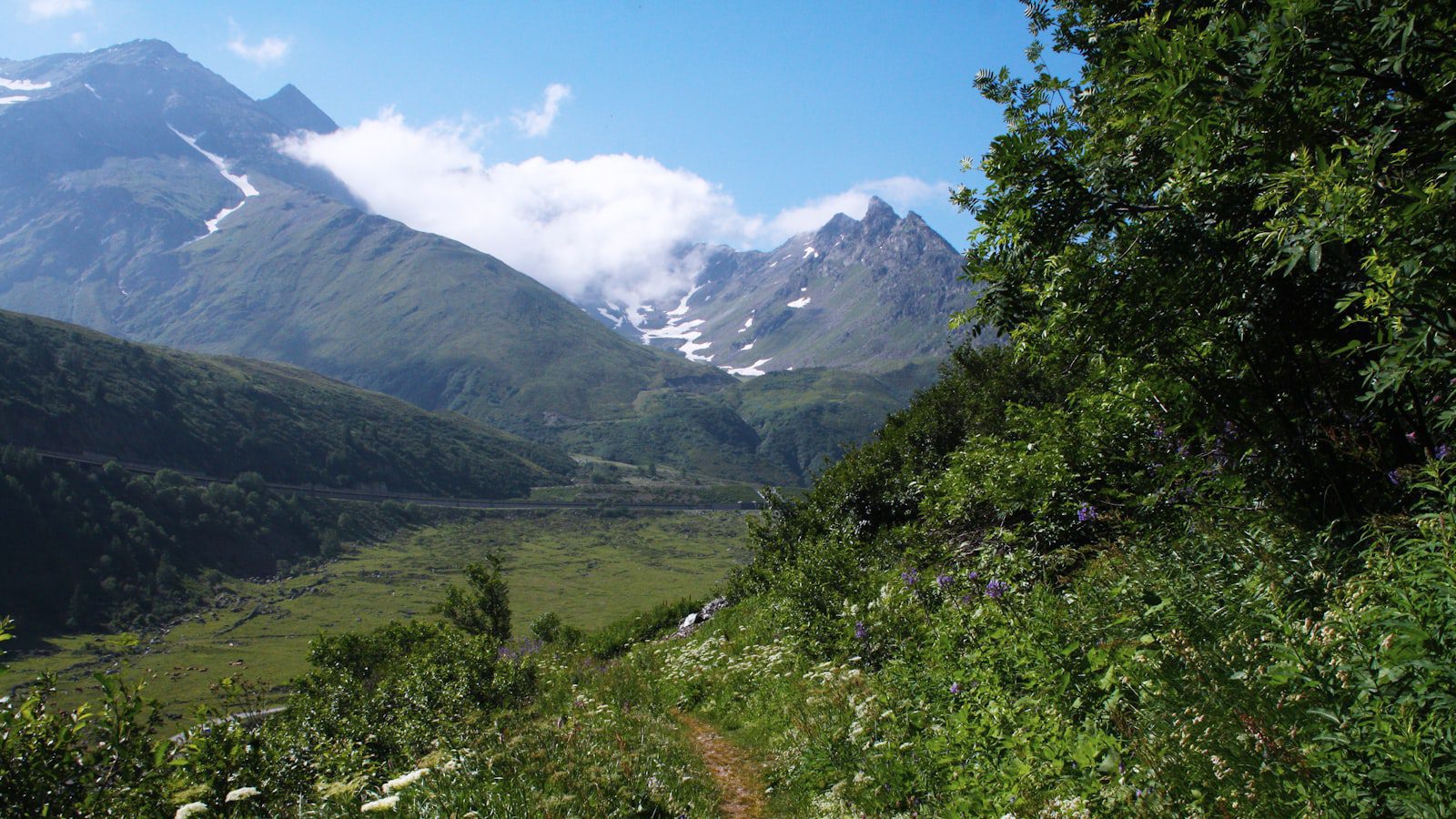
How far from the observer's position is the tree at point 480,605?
48406mm

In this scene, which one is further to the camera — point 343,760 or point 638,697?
point 638,697

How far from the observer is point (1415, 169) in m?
4.54

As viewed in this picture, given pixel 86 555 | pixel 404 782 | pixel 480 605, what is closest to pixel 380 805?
pixel 404 782

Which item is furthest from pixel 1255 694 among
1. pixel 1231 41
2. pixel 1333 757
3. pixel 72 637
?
pixel 72 637

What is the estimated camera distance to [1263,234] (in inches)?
179

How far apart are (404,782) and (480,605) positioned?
153ft

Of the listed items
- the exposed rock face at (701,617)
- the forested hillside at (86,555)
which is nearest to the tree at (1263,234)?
the exposed rock face at (701,617)

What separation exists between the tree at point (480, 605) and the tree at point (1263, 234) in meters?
46.7

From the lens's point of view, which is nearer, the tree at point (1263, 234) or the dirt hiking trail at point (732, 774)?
the tree at point (1263, 234)

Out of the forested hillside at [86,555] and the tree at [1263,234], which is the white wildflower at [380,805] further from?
the forested hillside at [86,555]

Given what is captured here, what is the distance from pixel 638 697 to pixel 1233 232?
1149cm

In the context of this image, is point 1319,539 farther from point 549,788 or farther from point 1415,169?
point 549,788

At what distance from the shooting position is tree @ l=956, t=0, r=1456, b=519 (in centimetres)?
414

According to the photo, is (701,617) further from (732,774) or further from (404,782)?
(404,782)
